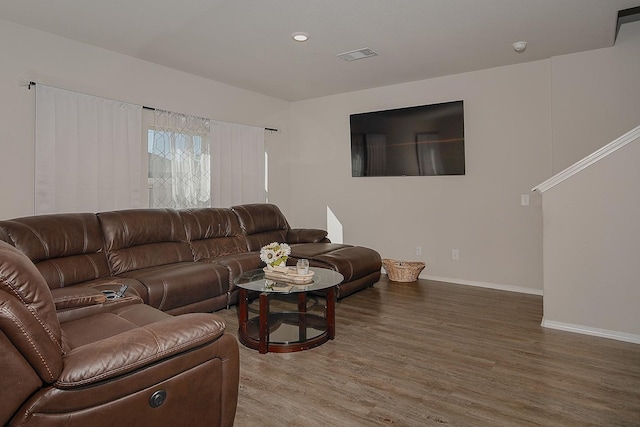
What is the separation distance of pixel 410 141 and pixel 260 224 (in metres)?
2.26

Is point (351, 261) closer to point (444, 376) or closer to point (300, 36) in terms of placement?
point (444, 376)

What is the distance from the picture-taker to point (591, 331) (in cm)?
321

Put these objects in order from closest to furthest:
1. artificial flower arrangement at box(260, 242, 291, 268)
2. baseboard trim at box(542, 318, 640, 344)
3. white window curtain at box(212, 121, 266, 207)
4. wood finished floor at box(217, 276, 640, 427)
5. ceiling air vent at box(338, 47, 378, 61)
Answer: wood finished floor at box(217, 276, 640, 427)
baseboard trim at box(542, 318, 640, 344)
artificial flower arrangement at box(260, 242, 291, 268)
ceiling air vent at box(338, 47, 378, 61)
white window curtain at box(212, 121, 266, 207)

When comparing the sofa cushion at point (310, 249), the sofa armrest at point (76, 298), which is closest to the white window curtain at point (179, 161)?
the sofa cushion at point (310, 249)

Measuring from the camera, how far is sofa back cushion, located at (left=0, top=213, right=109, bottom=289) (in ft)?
9.95

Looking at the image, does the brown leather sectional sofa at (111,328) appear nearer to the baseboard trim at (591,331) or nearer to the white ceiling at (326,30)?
the white ceiling at (326,30)

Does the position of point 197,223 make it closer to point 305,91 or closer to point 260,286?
point 260,286

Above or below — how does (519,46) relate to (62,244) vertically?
above

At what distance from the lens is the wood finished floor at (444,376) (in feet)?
6.88

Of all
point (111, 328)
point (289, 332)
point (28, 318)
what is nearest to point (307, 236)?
point (289, 332)

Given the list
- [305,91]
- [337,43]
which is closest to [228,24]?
[337,43]

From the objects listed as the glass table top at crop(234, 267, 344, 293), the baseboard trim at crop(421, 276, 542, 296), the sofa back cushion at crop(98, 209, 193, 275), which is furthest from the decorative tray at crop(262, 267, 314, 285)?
the baseboard trim at crop(421, 276, 542, 296)

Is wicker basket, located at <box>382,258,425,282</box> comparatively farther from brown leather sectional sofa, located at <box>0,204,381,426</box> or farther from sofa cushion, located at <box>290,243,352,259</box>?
brown leather sectional sofa, located at <box>0,204,381,426</box>

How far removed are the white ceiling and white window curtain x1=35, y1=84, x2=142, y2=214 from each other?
63 centimetres
